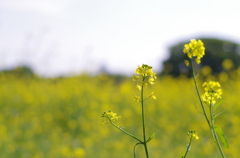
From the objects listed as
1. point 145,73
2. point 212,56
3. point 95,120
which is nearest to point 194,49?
point 145,73

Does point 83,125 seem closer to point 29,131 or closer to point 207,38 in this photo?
point 29,131

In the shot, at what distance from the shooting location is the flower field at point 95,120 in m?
4.26

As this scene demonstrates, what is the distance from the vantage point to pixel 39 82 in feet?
25.2

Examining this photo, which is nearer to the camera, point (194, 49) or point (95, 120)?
point (194, 49)

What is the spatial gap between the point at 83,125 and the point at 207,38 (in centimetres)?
753

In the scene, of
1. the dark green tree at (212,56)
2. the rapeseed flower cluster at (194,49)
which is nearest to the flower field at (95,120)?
the rapeseed flower cluster at (194,49)

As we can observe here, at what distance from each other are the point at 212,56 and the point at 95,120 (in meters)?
6.10

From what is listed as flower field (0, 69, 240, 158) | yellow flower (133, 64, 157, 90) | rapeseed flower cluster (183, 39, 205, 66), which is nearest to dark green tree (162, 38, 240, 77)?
flower field (0, 69, 240, 158)

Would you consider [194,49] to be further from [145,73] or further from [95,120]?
[95,120]

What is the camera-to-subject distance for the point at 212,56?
1051cm

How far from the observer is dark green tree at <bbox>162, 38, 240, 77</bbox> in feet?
34.2

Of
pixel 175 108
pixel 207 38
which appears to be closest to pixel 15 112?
pixel 175 108

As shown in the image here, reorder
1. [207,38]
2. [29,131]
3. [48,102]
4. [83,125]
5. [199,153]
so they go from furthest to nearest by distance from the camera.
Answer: [207,38] → [48,102] → [83,125] → [29,131] → [199,153]

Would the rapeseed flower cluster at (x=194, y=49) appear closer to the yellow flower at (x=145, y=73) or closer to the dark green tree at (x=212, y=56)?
the yellow flower at (x=145, y=73)
